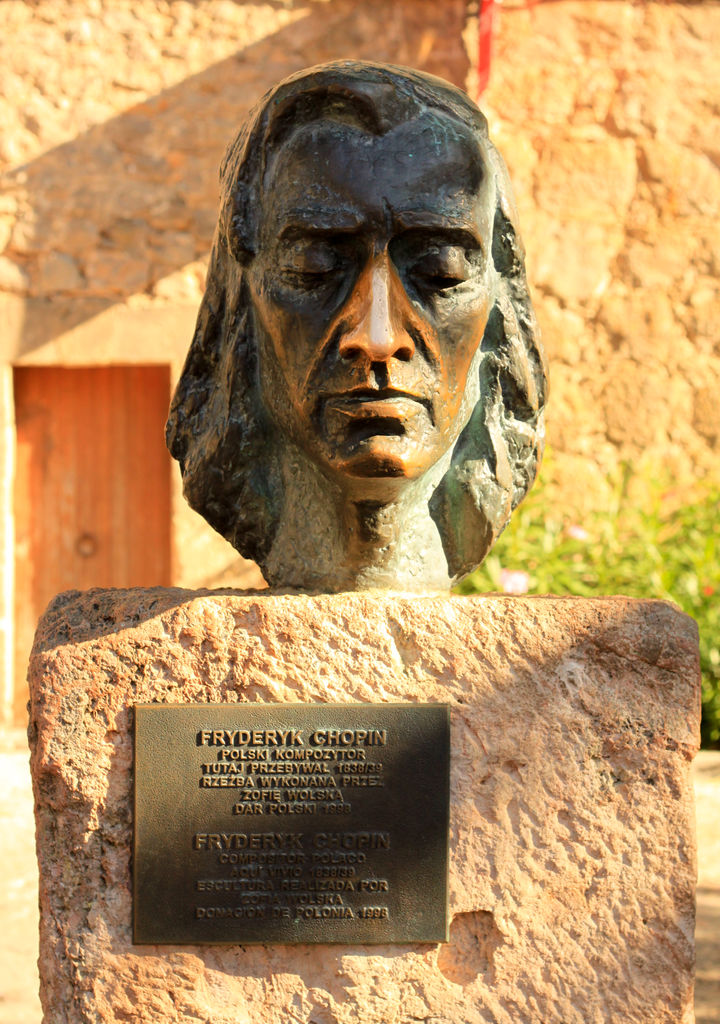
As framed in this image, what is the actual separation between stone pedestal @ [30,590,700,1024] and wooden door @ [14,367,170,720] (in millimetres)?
4784

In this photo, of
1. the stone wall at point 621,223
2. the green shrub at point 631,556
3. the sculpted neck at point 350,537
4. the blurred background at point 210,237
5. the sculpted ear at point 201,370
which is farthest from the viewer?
the stone wall at point 621,223

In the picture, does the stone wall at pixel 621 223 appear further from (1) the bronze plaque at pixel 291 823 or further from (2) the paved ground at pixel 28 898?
(1) the bronze plaque at pixel 291 823

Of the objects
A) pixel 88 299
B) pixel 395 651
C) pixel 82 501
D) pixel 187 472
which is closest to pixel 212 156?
pixel 88 299

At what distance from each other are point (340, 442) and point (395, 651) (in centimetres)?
38

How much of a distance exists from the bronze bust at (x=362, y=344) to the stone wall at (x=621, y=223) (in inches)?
171

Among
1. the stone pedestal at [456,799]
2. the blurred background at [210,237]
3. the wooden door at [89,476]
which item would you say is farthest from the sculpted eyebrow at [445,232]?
the wooden door at [89,476]

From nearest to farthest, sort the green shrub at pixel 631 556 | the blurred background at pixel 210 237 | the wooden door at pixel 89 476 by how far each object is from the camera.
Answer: the green shrub at pixel 631 556
the blurred background at pixel 210 237
the wooden door at pixel 89 476

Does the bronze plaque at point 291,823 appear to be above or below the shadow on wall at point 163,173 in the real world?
below

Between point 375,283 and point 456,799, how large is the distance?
90cm

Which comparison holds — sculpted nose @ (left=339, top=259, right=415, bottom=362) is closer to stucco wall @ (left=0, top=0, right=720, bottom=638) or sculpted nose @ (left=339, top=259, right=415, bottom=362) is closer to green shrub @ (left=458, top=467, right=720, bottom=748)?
green shrub @ (left=458, top=467, right=720, bottom=748)

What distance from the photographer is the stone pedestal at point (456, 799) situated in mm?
2076

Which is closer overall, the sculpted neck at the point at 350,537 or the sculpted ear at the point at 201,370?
the sculpted neck at the point at 350,537

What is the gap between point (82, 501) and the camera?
6.87 meters

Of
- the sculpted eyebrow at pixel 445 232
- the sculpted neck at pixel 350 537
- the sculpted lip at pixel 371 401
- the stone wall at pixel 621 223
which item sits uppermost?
the stone wall at pixel 621 223
